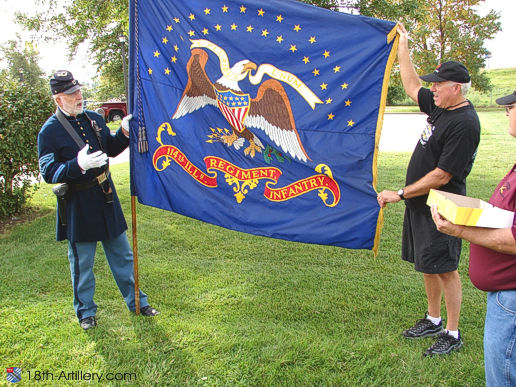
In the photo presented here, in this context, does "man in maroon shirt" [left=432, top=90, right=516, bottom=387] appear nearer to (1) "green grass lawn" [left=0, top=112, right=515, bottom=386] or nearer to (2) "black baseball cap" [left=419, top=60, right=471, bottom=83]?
(2) "black baseball cap" [left=419, top=60, right=471, bottom=83]

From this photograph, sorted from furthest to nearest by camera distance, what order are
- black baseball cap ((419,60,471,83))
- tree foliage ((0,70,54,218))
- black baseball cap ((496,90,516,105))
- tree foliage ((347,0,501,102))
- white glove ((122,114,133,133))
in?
tree foliage ((347,0,501,102)) → tree foliage ((0,70,54,218)) → white glove ((122,114,133,133)) → black baseball cap ((419,60,471,83)) → black baseball cap ((496,90,516,105))

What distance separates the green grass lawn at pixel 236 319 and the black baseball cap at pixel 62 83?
200 centimetres

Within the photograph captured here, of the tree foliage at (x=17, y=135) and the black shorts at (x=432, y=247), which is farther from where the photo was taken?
the tree foliage at (x=17, y=135)

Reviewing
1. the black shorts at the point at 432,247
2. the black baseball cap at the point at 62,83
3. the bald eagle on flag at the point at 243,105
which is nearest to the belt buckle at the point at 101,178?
the black baseball cap at the point at 62,83

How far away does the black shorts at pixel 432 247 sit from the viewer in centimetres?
297

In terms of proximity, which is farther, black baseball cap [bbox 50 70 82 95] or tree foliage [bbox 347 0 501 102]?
tree foliage [bbox 347 0 501 102]

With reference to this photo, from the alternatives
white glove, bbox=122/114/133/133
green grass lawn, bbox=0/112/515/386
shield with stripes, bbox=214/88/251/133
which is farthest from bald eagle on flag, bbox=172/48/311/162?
green grass lawn, bbox=0/112/515/386

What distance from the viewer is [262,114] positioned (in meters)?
3.29

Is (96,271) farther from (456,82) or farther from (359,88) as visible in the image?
(456,82)

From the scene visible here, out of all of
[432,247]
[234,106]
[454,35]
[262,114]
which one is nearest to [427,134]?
[432,247]

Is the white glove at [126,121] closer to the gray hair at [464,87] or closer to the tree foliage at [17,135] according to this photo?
the gray hair at [464,87]

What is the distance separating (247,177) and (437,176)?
1.50 m

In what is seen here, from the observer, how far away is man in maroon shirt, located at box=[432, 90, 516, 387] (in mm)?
1775

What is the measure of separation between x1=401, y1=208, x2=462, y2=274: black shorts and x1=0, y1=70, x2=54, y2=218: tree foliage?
5.76m
